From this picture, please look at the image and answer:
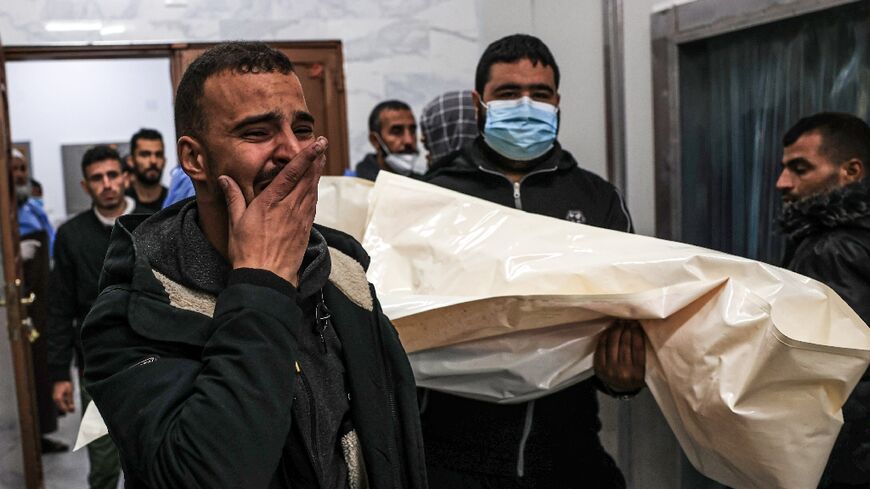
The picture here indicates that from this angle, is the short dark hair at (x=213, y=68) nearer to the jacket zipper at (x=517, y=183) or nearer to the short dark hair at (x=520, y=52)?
the jacket zipper at (x=517, y=183)

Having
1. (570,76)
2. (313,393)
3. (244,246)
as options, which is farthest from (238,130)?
(570,76)

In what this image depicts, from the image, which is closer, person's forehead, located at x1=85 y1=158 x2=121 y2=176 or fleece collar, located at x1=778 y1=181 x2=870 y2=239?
fleece collar, located at x1=778 y1=181 x2=870 y2=239

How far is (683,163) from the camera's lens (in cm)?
367

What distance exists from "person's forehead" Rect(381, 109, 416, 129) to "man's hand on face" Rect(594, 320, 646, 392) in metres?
3.20

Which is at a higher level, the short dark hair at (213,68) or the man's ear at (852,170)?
the short dark hair at (213,68)

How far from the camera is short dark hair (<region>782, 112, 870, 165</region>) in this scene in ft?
8.67

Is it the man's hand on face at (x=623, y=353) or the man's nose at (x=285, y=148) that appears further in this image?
the man's hand on face at (x=623, y=353)

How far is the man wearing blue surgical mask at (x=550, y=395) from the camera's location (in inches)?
83.3

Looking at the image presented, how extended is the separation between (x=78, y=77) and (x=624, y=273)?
32.4ft

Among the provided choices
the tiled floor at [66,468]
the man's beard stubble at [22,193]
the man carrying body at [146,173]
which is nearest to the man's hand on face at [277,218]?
the man carrying body at [146,173]

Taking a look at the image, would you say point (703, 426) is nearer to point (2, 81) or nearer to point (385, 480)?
point (385, 480)

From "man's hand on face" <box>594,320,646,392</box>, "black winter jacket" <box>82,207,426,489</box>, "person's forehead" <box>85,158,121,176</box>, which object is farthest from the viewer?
"person's forehead" <box>85,158,121,176</box>

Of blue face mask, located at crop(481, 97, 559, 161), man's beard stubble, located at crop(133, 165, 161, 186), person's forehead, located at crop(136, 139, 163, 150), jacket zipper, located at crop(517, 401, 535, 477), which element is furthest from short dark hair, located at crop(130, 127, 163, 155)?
jacket zipper, located at crop(517, 401, 535, 477)

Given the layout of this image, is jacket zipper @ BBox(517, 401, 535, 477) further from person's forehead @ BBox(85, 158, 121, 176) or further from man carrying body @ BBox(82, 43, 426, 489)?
person's forehead @ BBox(85, 158, 121, 176)
